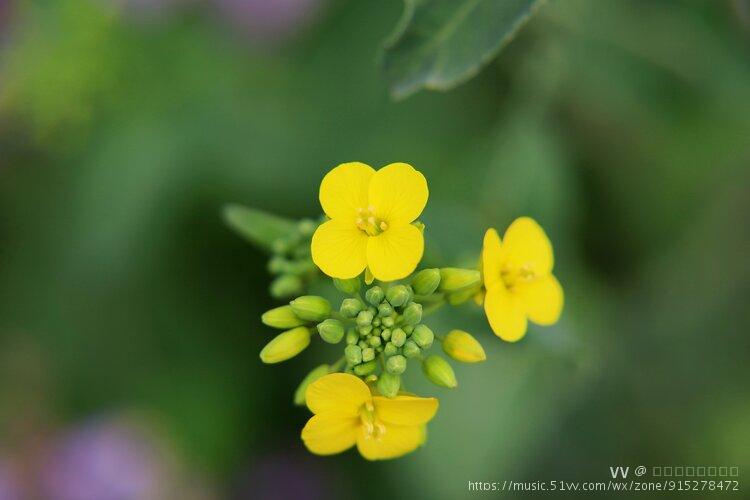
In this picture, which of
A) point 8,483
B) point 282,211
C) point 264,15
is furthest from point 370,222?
point 8,483

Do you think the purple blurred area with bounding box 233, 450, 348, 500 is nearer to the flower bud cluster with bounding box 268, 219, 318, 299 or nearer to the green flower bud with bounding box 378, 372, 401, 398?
the flower bud cluster with bounding box 268, 219, 318, 299

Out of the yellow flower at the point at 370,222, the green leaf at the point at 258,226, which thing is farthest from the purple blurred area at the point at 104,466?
the yellow flower at the point at 370,222

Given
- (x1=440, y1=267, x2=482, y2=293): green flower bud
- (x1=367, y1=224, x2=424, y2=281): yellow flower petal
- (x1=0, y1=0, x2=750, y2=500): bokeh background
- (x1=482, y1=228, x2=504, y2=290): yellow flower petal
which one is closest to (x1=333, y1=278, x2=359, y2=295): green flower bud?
(x1=367, y1=224, x2=424, y2=281): yellow flower petal

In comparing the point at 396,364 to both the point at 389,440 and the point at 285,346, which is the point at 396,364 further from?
the point at 285,346

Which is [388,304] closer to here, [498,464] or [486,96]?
[498,464]

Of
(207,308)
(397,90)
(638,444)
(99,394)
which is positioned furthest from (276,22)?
(638,444)
